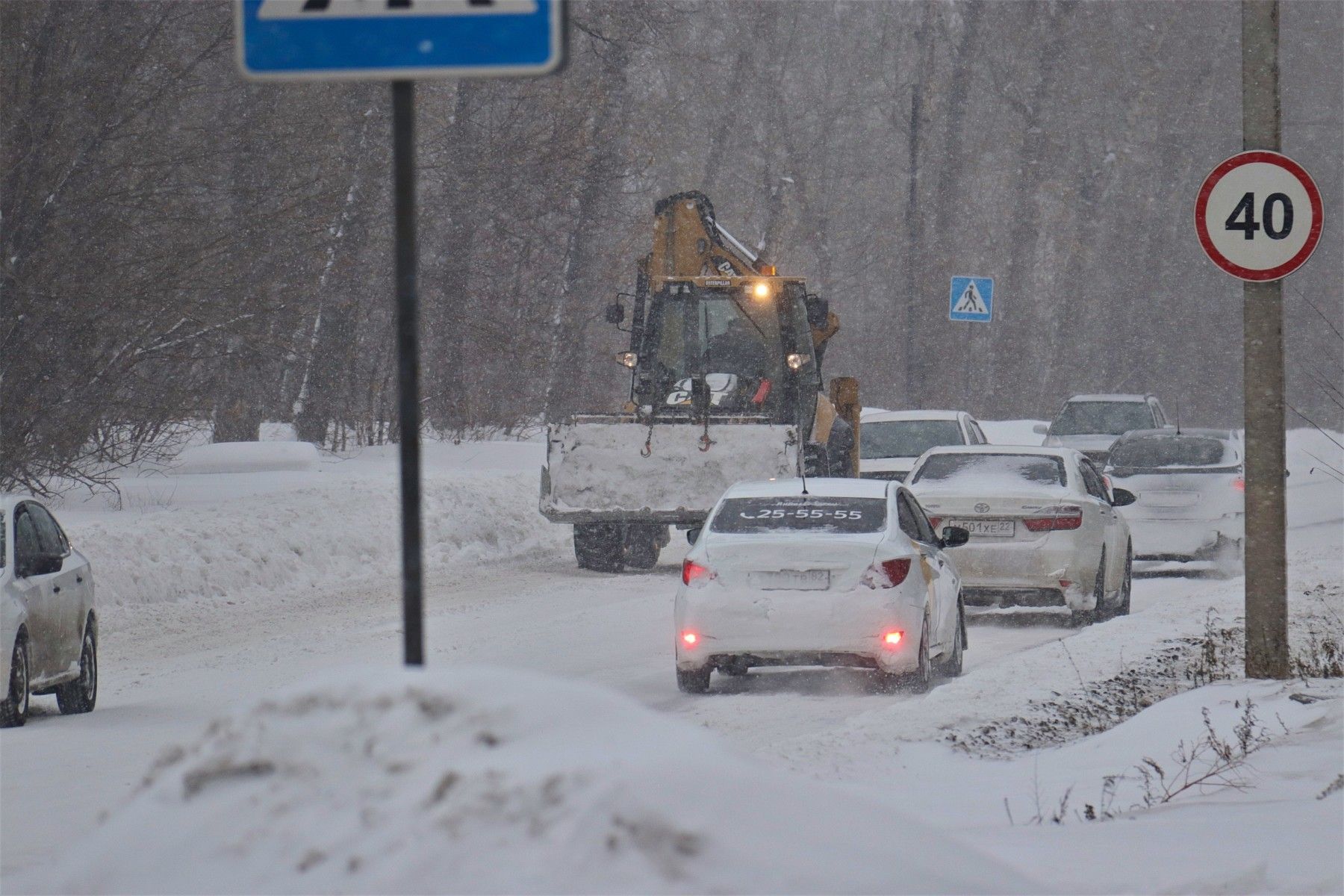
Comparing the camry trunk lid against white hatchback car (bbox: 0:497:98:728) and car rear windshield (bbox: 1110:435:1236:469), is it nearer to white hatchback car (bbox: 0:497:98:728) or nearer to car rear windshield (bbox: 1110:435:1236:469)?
white hatchback car (bbox: 0:497:98:728)

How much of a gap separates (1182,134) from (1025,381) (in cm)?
954

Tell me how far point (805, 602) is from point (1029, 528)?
15.7 feet

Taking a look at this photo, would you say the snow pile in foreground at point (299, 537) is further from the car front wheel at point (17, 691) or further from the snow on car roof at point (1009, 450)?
the snow on car roof at point (1009, 450)

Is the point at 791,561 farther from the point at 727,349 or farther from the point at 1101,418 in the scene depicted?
the point at 1101,418

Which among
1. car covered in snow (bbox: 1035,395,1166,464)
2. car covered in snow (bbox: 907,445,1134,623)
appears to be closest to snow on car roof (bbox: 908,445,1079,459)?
car covered in snow (bbox: 907,445,1134,623)

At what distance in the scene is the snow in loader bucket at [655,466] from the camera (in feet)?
64.1

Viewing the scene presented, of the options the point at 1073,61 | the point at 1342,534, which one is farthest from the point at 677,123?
the point at 1342,534

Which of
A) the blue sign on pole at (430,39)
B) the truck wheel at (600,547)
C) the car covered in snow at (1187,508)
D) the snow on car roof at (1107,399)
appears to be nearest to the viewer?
the blue sign on pole at (430,39)

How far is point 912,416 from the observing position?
79.5 ft

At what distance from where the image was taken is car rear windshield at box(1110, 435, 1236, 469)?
832 inches

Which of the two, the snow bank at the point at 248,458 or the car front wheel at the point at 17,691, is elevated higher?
the snow bank at the point at 248,458

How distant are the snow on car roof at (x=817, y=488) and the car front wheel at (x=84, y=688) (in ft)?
14.2

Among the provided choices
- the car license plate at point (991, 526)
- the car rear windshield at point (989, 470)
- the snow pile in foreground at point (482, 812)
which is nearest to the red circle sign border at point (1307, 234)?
the car license plate at point (991, 526)

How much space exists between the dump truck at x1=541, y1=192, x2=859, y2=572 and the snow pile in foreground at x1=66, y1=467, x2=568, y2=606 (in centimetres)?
214
